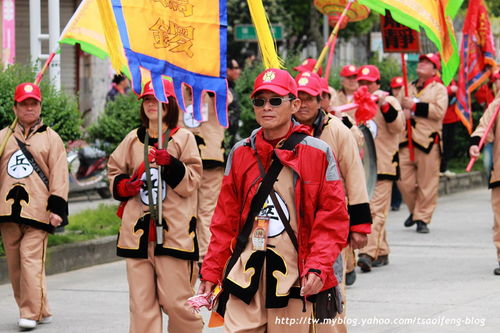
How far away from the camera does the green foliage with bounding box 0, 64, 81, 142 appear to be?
10.4 meters

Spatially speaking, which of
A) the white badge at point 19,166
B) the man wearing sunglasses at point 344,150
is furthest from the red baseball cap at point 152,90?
the white badge at point 19,166

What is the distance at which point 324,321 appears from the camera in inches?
230

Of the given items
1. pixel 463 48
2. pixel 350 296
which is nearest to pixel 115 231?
pixel 350 296

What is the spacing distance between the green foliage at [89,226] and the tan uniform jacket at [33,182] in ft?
7.98

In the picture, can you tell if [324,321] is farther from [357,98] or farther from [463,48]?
[463,48]

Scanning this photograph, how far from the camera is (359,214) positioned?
6.64 m

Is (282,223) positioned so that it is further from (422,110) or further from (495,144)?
(422,110)

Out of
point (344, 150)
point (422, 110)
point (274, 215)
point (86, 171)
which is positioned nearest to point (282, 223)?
point (274, 215)

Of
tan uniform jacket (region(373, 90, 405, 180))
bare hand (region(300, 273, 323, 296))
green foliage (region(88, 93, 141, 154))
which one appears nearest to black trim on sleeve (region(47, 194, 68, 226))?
bare hand (region(300, 273, 323, 296))

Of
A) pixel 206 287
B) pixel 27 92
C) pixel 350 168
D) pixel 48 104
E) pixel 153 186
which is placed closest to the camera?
pixel 206 287

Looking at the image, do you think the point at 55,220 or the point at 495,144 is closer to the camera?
the point at 55,220

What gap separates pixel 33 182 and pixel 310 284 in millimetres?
3807

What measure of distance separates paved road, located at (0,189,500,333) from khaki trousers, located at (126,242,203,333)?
1.27 metres

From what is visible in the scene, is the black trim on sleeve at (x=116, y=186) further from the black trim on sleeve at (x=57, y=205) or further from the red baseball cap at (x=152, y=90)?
the black trim on sleeve at (x=57, y=205)
